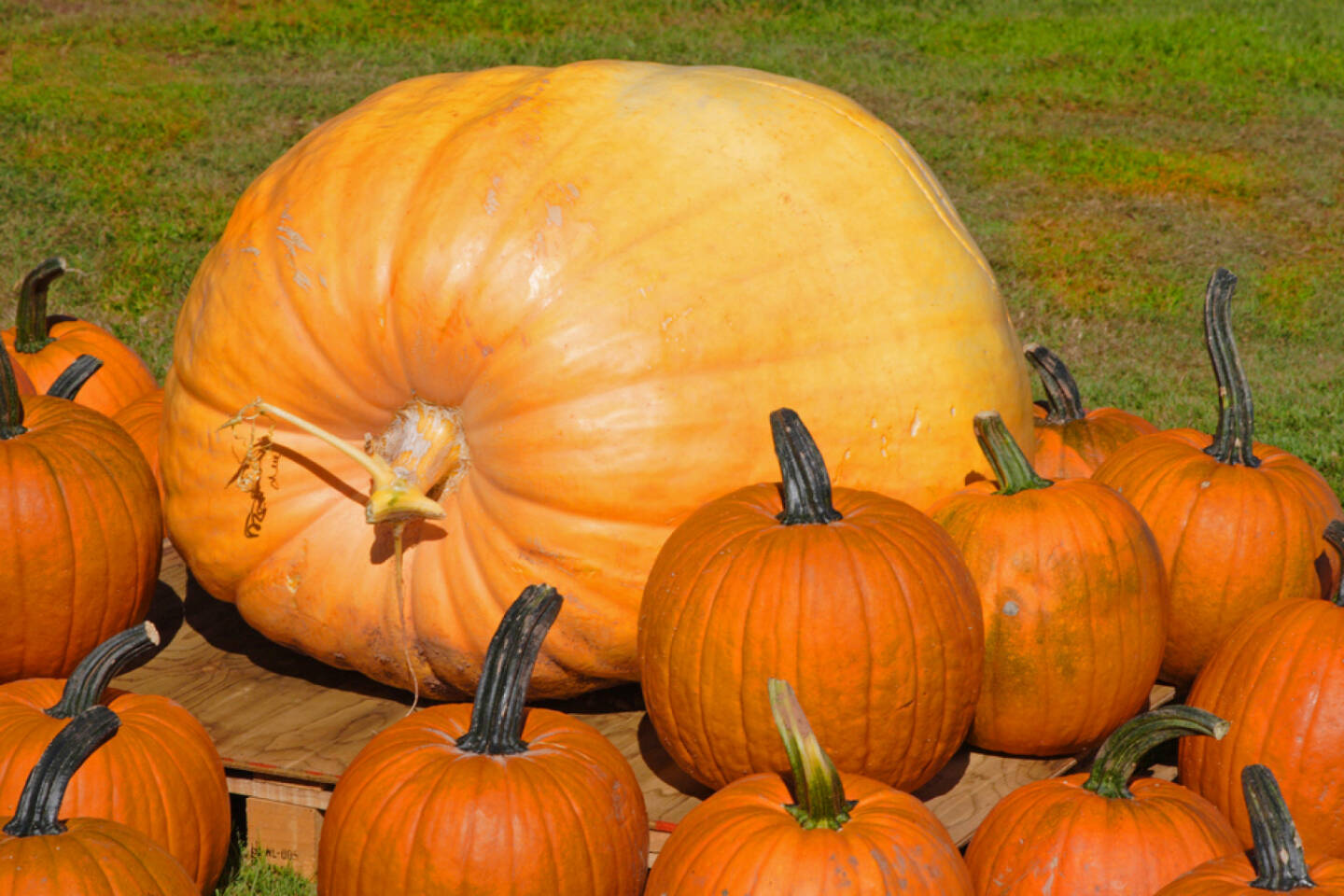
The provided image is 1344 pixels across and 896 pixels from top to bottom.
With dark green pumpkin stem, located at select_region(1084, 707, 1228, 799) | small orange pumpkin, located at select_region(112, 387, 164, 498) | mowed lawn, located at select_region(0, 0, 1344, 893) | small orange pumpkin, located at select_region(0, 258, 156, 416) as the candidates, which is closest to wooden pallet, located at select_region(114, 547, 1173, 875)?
dark green pumpkin stem, located at select_region(1084, 707, 1228, 799)

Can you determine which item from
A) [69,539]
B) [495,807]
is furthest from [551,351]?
[69,539]

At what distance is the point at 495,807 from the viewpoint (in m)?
2.51

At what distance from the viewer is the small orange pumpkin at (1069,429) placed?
13.6ft

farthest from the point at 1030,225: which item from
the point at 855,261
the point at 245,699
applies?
the point at 245,699

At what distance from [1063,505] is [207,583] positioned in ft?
7.04

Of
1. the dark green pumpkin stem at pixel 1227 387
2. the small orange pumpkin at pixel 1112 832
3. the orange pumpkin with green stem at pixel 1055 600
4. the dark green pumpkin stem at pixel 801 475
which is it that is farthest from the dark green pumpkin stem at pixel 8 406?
the dark green pumpkin stem at pixel 1227 387

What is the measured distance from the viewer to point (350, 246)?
3303 mm

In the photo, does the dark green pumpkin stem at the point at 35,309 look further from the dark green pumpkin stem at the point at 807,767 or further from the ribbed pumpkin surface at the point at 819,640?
the dark green pumpkin stem at the point at 807,767

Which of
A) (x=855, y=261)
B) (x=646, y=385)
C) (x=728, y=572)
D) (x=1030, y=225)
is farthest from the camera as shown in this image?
(x=1030, y=225)

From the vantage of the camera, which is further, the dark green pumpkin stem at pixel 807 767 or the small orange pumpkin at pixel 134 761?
the small orange pumpkin at pixel 134 761

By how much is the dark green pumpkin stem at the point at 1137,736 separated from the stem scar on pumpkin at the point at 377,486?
4.85 ft

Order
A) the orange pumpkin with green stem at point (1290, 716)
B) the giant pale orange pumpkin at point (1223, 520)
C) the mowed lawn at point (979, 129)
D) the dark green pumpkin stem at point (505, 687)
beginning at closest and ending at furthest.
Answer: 1. the dark green pumpkin stem at point (505, 687)
2. the orange pumpkin with green stem at point (1290, 716)
3. the giant pale orange pumpkin at point (1223, 520)
4. the mowed lawn at point (979, 129)

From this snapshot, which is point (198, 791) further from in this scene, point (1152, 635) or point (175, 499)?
point (1152, 635)

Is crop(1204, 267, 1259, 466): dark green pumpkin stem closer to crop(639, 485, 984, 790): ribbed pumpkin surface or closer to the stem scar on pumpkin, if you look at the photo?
crop(639, 485, 984, 790): ribbed pumpkin surface
